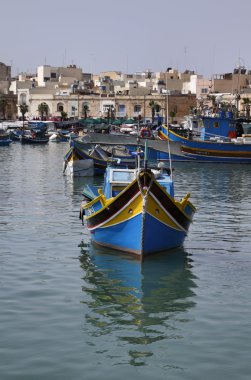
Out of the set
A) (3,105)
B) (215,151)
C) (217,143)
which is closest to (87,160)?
(215,151)

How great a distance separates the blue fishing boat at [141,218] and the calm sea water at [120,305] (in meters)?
0.42

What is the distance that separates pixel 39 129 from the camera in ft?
345

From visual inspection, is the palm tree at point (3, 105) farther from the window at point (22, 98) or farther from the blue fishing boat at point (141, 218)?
the blue fishing boat at point (141, 218)

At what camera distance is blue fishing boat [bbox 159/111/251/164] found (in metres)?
60.5

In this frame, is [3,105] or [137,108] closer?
[137,108]

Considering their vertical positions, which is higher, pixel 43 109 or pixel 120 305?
pixel 43 109

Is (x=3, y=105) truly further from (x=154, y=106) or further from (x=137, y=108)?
(x=154, y=106)

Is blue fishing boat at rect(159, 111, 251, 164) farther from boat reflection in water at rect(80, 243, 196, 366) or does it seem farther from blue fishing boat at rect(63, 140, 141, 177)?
boat reflection in water at rect(80, 243, 196, 366)

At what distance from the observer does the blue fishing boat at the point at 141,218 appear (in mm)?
18859

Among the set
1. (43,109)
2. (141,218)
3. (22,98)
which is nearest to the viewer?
(141,218)

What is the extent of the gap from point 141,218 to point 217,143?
42.3 m

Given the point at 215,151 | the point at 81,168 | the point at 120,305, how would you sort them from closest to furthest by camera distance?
the point at 120,305 → the point at 81,168 → the point at 215,151

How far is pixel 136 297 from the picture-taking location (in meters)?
16.3

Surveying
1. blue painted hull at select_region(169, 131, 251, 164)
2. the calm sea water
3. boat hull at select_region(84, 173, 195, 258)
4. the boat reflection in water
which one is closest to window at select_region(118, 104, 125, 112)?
blue painted hull at select_region(169, 131, 251, 164)
